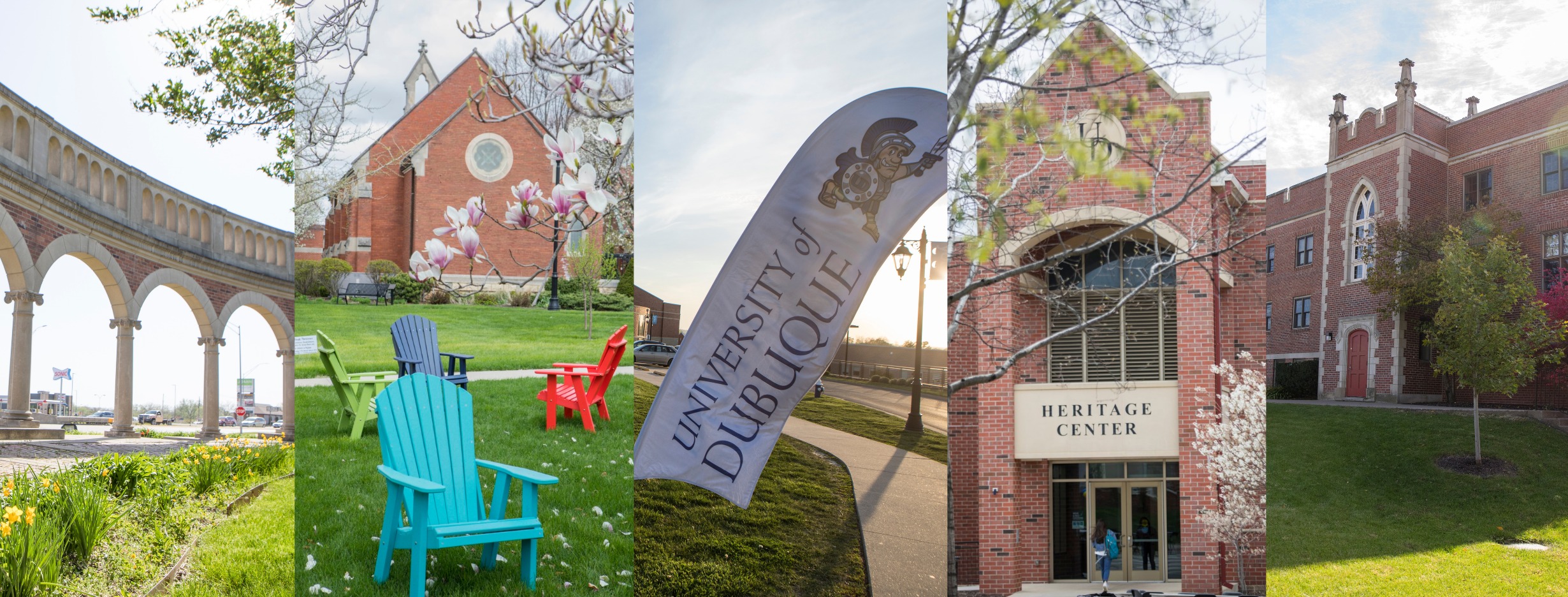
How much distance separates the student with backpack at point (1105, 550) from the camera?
196 inches

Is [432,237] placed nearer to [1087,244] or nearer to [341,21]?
[341,21]

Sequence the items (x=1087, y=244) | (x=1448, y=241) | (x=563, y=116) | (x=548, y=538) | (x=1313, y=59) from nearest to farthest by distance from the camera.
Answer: (x=548, y=538), (x=563, y=116), (x=1087, y=244), (x=1448, y=241), (x=1313, y=59)

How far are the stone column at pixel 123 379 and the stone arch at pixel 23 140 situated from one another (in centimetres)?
185

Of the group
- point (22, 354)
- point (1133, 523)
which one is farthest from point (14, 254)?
point (1133, 523)

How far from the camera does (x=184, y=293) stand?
26.9 feet

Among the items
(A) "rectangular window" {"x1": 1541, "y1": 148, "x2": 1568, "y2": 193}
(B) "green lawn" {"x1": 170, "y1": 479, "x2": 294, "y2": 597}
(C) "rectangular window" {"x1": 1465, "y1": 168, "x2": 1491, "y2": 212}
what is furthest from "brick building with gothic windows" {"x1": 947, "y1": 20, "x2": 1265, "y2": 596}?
(B) "green lawn" {"x1": 170, "y1": 479, "x2": 294, "y2": 597}

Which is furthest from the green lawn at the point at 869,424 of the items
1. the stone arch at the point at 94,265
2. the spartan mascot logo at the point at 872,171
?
the stone arch at the point at 94,265

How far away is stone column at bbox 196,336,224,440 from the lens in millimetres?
8852

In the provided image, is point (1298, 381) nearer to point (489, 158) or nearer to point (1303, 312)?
point (1303, 312)

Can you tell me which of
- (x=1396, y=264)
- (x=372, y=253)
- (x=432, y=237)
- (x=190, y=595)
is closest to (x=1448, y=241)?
(x=1396, y=264)

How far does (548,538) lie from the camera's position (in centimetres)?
432

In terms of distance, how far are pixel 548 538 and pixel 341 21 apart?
3.05 m

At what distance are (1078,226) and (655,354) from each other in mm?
2619

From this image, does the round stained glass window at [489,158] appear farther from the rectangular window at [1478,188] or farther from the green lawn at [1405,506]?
the rectangular window at [1478,188]
